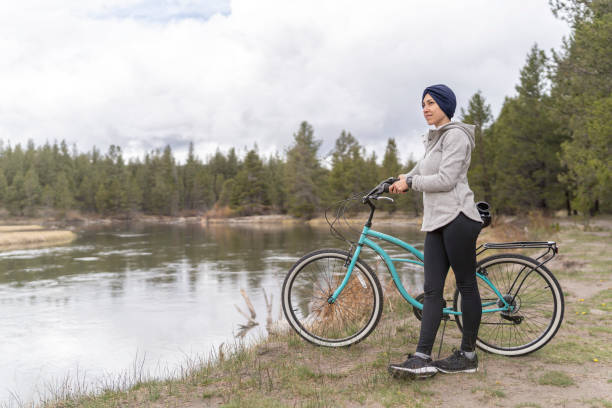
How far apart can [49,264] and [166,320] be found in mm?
13260

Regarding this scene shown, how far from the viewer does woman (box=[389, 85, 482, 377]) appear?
309 cm

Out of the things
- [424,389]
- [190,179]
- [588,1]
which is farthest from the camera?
[190,179]

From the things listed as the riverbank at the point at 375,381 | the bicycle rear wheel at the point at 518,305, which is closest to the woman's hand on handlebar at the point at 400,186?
the bicycle rear wheel at the point at 518,305

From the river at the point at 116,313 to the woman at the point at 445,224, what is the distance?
2.83 m

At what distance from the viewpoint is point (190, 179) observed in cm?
10794

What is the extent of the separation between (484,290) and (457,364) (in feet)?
2.47

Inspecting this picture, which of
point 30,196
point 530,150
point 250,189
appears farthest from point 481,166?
point 30,196

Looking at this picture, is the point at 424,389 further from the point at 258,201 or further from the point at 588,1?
the point at 258,201

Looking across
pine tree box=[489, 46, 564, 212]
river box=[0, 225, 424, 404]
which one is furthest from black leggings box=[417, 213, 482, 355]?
pine tree box=[489, 46, 564, 212]

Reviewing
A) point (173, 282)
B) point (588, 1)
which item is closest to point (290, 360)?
point (173, 282)

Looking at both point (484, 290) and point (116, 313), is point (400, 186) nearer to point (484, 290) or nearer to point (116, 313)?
point (484, 290)

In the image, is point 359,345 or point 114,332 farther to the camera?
point 114,332

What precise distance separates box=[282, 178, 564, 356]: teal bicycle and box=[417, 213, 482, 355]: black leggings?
0.33m

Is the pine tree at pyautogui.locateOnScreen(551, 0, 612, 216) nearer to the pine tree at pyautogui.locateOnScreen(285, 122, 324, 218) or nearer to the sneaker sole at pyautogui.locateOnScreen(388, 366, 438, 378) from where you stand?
the sneaker sole at pyautogui.locateOnScreen(388, 366, 438, 378)
